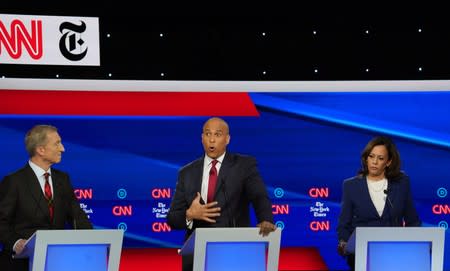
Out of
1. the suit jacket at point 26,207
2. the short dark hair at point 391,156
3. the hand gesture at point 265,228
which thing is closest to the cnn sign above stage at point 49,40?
the suit jacket at point 26,207

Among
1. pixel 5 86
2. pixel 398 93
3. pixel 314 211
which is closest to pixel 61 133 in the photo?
pixel 5 86

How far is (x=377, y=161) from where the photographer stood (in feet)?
18.9

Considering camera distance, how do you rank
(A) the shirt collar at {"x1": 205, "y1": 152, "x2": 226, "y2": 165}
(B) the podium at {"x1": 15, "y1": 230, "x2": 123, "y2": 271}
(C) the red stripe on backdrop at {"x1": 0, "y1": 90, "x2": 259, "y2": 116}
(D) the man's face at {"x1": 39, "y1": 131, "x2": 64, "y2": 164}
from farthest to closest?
(C) the red stripe on backdrop at {"x1": 0, "y1": 90, "x2": 259, "y2": 116} < (A) the shirt collar at {"x1": 205, "y1": 152, "x2": 226, "y2": 165} < (D) the man's face at {"x1": 39, "y1": 131, "x2": 64, "y2": 164} < (B) the podium at {"x1": 15, "y1": 230, "x2": 123, "y2": 271}

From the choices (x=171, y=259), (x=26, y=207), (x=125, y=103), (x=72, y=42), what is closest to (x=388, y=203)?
(x=26, y=207)

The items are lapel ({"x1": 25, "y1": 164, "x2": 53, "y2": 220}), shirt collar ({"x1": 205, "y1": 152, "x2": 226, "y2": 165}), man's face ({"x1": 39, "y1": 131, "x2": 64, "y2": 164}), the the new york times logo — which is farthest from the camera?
the the new york times logo

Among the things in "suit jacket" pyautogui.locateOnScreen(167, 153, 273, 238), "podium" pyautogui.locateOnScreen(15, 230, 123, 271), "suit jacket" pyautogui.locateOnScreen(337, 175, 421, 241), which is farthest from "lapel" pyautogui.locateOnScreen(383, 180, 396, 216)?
"podium" pyautogui.locateOnScreen(15, 230, 123, 271)

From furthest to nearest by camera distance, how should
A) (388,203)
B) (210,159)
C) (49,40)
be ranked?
1. (49,40)
2. (388,203)
3. (210,159)

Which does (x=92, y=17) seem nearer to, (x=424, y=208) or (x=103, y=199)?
(x=103, y=199)

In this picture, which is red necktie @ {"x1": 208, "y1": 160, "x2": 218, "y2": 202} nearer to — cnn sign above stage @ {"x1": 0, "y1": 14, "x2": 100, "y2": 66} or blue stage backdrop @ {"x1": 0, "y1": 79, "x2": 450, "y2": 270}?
blue stage backdrop @ {"x1": 0, "y1": 79, "x2": 450, "y2": 270}

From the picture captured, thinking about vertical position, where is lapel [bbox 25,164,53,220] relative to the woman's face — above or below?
below

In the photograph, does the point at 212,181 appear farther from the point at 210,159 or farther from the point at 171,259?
the point at 171,259

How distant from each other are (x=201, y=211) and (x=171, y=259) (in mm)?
2455

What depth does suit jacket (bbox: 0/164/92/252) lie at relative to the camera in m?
5.25

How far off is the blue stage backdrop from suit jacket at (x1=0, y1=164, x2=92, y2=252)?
6.49ft
